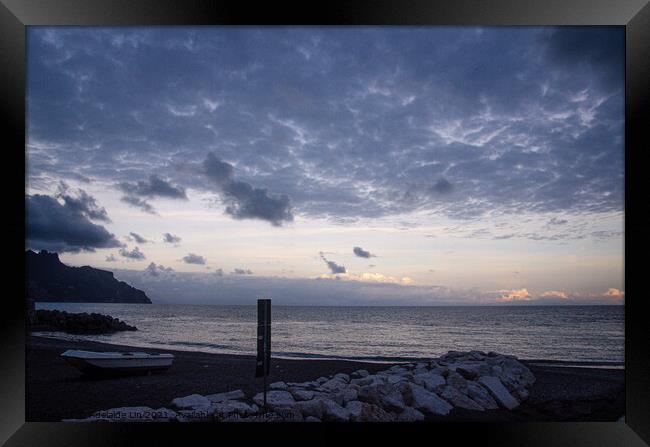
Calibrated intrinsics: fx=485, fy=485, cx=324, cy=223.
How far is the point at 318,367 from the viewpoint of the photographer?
9750mm

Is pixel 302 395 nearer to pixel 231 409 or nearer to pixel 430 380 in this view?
pixel 231 409

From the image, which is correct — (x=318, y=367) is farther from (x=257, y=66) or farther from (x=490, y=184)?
(x=490, y=184)

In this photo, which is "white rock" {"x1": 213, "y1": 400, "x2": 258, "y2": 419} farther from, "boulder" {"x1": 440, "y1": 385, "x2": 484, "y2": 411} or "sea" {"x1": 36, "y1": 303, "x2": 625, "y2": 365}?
"sea" {"x1": 36, "y1": 303, "x2": 625, "y2": 365}

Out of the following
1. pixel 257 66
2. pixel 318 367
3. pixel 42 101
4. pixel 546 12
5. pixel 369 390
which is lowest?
pixel 318 367

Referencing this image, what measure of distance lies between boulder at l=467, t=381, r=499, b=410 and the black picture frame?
161 cm

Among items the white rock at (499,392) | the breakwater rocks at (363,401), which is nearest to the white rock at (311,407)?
the breakwater rocks at (363,401)

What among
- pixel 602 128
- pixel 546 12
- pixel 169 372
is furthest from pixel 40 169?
pixel 602 128

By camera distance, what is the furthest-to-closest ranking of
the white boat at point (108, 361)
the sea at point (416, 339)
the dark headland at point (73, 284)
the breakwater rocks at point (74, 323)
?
the dark headland at point (73, 284), the breakwater rocks at point (74, 323), the sea at point (416, 339), the white boat at point (108, 361)

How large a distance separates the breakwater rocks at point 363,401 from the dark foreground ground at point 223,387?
0.23 meters

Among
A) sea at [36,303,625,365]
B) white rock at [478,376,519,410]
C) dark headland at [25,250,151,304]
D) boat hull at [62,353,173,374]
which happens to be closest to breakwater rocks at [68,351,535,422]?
white rock at [478,376,519,410]

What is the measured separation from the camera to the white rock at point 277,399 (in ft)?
18.3

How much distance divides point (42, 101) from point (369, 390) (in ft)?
25.1

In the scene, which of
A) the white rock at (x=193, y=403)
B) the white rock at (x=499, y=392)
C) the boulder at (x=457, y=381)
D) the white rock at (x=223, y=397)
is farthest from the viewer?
the boulder at (x=457, y=381)

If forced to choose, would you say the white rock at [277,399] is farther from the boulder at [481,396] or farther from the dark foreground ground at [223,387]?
the boulder at [481,396]
